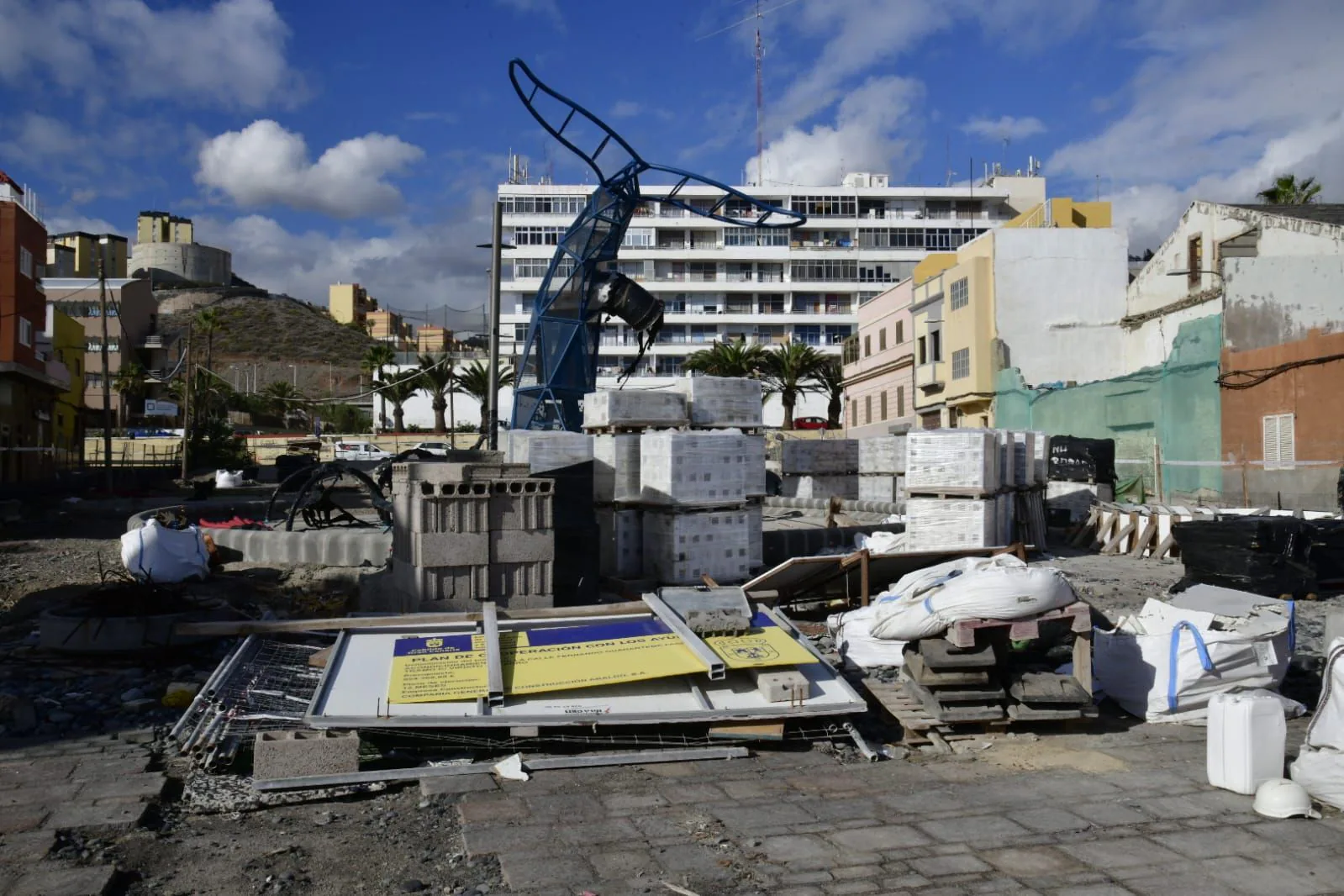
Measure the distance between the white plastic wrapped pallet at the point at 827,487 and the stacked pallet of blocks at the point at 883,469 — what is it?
323mm

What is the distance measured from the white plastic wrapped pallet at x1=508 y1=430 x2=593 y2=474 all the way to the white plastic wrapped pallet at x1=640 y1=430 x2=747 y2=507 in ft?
2.57

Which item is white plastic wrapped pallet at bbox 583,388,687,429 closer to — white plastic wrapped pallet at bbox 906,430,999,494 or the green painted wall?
white plastic wrapped pallet at bbox 906,430,999,494

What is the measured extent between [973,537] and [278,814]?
919cm

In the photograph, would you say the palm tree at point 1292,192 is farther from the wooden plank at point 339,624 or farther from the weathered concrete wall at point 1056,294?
the wooden plank at point 339,624

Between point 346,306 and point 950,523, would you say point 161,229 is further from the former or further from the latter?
point 950,523

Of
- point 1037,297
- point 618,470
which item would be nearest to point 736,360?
point 1037,297

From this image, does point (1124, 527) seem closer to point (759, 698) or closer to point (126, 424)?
point (759, 698)

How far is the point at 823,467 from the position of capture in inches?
783

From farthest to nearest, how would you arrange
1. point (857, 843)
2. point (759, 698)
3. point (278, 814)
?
point (759, 698), point (278, 814), point (857, 843)

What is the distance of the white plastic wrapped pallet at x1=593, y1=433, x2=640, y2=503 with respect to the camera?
11180 millimetres

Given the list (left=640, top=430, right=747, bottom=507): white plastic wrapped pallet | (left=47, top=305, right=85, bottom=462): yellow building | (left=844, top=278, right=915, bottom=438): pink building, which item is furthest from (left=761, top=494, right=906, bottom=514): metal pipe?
(left=47, top=305, right=85, bottom=462): yellow building

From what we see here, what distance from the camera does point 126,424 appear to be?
65125 mm

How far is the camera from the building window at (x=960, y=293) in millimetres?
36344

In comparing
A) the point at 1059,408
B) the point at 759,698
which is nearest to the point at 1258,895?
the point at 759,698
